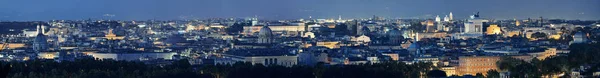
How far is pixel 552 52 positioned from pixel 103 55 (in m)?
14.7

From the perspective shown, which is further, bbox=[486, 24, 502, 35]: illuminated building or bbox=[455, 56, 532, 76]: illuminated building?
bbox=[486, 24, 502, 35]: illuminated building

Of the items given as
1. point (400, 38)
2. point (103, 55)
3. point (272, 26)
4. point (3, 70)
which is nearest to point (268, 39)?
point (400, 38)

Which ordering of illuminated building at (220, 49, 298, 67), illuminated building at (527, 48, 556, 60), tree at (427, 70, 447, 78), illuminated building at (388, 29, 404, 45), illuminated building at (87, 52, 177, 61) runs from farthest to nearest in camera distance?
illuminated building at (388, 29, 404, 45) → illuminated building at (87, 52, 177, 61) → illuminated building at (527, 48, 556, 60) → illuminated building at (220, 49, 298, 67) → tree at (427, 70, 447, 78)

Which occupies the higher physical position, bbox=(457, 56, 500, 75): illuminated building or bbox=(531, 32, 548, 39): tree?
bbox=(531, 32, 548, 39): tree

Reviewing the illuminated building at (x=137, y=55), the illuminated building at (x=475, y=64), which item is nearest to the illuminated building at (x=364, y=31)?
the illuminated building at (x=137, y=55)

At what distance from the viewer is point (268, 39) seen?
8062cm

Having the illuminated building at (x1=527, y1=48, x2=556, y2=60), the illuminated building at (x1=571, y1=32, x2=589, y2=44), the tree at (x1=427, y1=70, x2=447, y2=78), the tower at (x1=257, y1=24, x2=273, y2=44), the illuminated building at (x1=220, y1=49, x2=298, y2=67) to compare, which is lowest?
the tree at (x1=427, y1=70, x2=447, y2=78)

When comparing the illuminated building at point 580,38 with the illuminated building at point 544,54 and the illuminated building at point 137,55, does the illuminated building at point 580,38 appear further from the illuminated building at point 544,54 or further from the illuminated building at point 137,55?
the illuminated building at point 137,55

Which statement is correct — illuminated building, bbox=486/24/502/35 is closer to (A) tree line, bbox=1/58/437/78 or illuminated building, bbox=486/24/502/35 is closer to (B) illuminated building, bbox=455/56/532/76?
(B) illuminated building, bbox=455/56/532/76

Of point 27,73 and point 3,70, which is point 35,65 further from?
point 3,70

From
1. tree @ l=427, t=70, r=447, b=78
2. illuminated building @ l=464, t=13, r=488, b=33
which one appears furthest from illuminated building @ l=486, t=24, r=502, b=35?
tree @ l=427, t=70, r=447, b=78

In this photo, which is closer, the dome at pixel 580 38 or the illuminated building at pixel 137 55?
the illuminated building at pixel 137 55

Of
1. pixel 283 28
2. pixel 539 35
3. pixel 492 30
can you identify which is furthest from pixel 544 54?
pixel 283 28

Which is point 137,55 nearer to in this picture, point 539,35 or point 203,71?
point 203,71
